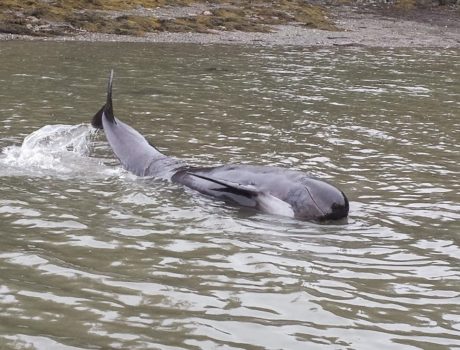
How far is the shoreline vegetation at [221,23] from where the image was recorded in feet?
100.0

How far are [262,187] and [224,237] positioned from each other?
1184 millimetres

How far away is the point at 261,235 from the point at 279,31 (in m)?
28.8

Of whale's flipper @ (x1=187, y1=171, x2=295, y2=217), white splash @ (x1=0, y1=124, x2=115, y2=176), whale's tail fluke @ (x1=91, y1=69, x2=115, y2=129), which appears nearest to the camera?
whale's flipper @ (x1=187, y1=171, x2=295, y2=217)

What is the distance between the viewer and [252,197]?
8.25 meters

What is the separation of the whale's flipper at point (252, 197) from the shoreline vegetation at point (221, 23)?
826 inches

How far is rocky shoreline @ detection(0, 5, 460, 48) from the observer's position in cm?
3052

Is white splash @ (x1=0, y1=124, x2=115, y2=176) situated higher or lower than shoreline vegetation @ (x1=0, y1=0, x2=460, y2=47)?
lower

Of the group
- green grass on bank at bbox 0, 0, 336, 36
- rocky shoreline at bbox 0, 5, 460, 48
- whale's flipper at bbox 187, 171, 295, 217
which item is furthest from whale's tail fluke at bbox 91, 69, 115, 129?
green grass on bank at bbox 0, 0, 336, 36

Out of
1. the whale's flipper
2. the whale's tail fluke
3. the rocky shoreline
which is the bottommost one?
the whale's flipper

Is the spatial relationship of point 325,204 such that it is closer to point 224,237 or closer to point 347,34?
point 224,237

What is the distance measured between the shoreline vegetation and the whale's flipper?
21.0m

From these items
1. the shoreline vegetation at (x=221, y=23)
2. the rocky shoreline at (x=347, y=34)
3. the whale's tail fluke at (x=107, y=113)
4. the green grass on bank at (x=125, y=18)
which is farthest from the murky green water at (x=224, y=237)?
the shoreline vegetation at (x=221, y=23)

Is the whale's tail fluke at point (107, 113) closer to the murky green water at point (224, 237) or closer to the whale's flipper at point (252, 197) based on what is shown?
the murky green water at point (224, 237)

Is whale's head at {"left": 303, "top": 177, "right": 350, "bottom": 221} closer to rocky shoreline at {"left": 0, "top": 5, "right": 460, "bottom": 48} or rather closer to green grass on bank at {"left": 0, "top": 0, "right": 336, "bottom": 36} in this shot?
rocky shoreline at {"left": 0, "top": 5, "right": 460, "bottom": 48}
